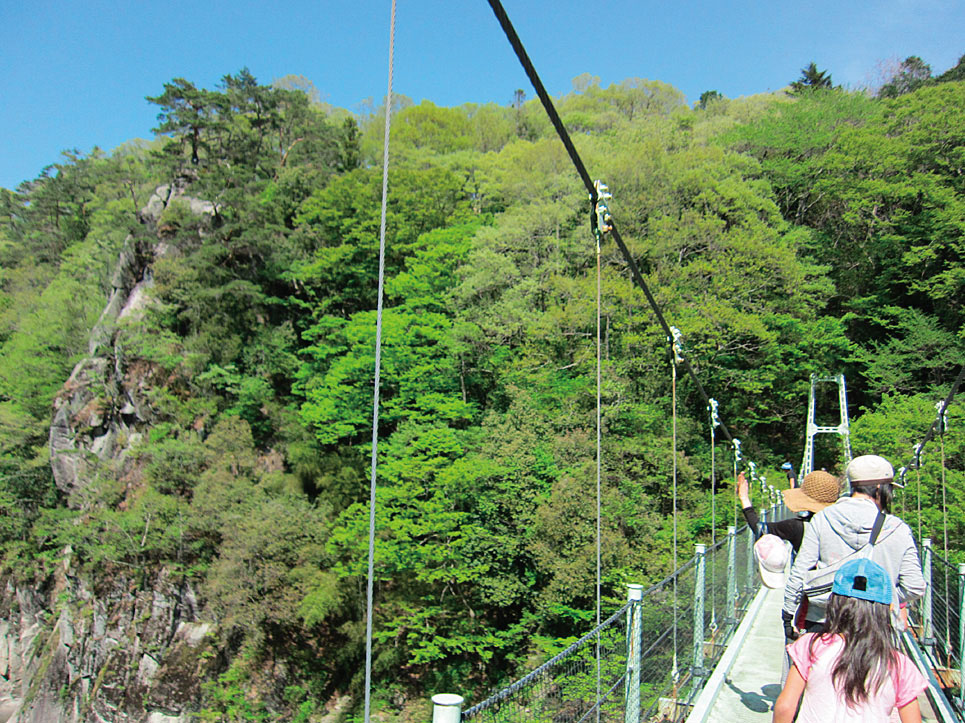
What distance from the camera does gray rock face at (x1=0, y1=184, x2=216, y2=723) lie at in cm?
1738

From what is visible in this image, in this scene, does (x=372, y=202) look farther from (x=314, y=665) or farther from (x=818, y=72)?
(x=818, y=72)

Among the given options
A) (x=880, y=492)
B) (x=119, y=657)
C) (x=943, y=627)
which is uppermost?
(x=880, y=492)

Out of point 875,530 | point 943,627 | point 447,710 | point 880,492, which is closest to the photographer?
point 447,710

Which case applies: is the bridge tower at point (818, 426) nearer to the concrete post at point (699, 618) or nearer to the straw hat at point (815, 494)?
the concrete post at point (699, 618)

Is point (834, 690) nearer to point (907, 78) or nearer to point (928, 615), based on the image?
point (928, 615)

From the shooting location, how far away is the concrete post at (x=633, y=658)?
287 cm

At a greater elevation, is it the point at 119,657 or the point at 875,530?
the point at 875,530

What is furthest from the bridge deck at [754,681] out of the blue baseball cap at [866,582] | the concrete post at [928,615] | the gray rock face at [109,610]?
the gray rock face at [109,610]

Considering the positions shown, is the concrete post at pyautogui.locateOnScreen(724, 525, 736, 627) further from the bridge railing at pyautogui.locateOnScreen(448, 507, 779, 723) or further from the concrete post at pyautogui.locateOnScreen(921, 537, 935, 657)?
the concrete post at pyautogui.locateOnScreen(921, 537, 935, 657)

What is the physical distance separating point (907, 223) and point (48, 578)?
28.7 metres

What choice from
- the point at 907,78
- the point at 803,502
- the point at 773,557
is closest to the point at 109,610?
the point at 773,557

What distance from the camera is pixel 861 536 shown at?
6.73 ft

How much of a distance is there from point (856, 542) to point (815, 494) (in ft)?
2.01

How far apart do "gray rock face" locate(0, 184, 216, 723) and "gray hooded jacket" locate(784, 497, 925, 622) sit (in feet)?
58.1
